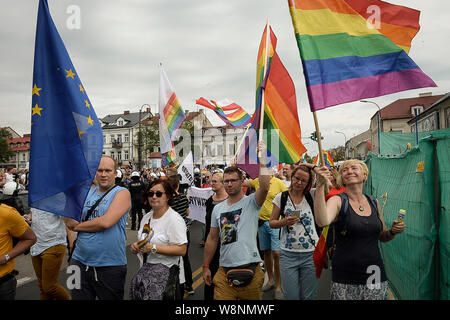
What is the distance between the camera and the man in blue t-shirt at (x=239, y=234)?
3.37m

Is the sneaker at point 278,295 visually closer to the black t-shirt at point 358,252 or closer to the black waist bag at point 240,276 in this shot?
the black waist bag at point 240,276

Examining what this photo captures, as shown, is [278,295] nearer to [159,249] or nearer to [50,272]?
[159,249]

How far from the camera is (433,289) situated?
3434 mm

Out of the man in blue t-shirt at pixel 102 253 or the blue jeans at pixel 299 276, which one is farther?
the blue jeans at pixel 299 276

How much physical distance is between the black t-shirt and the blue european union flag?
2349mm

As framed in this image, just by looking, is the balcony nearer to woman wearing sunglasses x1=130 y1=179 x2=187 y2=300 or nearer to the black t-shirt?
woman wearing sunglasses x1=130 y1=179 x2=187 y2=300

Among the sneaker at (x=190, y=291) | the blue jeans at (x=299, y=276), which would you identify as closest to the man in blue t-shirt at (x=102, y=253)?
the blue jeans at (x=299, y=276)

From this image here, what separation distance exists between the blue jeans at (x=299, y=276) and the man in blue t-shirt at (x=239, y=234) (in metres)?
0.47

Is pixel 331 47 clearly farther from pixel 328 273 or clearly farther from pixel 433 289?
pixel 328 273

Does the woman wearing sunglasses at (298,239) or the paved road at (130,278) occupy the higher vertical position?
the woman wearing sunglasses at (298,239)

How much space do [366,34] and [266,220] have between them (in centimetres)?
319

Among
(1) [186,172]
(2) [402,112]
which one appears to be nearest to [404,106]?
(2) [402,112]

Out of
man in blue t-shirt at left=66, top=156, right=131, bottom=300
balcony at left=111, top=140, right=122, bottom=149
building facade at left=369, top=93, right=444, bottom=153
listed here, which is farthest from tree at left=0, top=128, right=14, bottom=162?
man in blue t-shirt at left=66, top=156, right=131, bottom=300

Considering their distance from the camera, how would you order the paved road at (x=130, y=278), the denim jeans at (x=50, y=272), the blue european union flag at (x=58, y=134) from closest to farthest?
the blue european union flag at (x=58, y=134) → the denim jeans at (x=50, y=272) → the paved road at (x=130, y=278)
